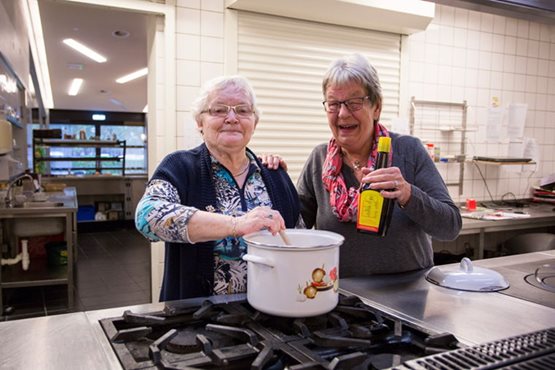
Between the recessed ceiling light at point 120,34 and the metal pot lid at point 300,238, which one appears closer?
the metal pot lid at point 300,238

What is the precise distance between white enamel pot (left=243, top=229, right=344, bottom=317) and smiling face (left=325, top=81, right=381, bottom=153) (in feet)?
2.23

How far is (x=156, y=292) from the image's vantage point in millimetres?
3037

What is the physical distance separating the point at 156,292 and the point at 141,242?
394 centimetres

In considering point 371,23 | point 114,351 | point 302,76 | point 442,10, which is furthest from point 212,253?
point 442,10

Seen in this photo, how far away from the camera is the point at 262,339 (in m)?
0.84

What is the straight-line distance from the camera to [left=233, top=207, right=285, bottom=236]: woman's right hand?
1015 mm

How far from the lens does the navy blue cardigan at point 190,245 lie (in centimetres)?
124

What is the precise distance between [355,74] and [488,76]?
3.16 metres

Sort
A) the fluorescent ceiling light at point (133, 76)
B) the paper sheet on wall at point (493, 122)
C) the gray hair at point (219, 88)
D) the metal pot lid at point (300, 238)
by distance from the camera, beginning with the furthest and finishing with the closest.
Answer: the fluorescent ceiling light at point (133, 76) < the paper sheet on wall at point (493, 122) < the gray hair at point (219, 88) < the metal pot lid at point (300, 238)

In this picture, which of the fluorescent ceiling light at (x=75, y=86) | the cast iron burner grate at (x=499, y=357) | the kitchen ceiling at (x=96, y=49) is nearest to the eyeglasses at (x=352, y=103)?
the cast iron burner grate at (x=499, y=357)

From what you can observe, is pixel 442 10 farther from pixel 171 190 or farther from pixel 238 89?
pixel 171 190

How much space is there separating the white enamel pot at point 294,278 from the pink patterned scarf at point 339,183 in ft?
1.86

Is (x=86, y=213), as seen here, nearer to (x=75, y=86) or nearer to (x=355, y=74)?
(x=75, y=86)

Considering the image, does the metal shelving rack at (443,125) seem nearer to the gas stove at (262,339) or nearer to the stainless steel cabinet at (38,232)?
the stainless steel cabinet at (38,232)
